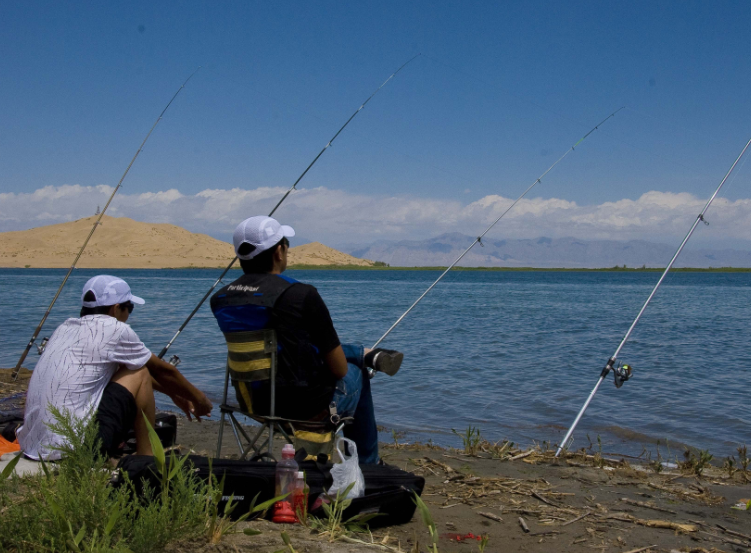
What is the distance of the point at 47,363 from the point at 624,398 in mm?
7414

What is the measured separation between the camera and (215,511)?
2424 mm

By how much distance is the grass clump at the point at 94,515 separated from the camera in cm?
216

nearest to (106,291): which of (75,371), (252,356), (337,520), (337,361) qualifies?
(75,371)

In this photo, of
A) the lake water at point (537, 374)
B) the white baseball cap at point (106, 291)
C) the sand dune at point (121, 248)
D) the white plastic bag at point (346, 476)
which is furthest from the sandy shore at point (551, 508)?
the sand dune at point (121, 248)

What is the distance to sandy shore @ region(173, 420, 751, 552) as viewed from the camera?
9.58 ft

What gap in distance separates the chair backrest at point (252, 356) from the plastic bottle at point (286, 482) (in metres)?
0.37

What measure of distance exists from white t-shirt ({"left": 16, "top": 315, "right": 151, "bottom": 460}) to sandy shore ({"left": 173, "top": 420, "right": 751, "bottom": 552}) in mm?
1066

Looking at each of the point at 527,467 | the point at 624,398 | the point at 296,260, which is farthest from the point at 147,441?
the point at 296,260

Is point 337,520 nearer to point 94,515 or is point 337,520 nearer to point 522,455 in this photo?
point 94,515

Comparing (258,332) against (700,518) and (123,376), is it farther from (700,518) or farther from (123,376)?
(700,518)

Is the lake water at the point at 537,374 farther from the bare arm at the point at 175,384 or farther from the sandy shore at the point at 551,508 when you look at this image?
the bare arm at the point at 175,384

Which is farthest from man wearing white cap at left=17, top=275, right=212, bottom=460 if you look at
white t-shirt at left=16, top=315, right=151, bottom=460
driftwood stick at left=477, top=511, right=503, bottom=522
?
driftwood stick at left=477, top=511, right=503, bottom=522

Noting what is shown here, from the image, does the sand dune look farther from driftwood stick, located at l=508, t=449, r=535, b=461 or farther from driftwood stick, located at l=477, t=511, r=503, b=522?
driftwood stick, located at l=477, t=511, r=503, b=522

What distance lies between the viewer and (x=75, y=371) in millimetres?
3098
